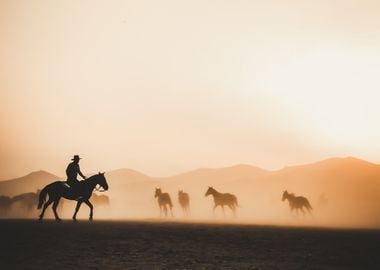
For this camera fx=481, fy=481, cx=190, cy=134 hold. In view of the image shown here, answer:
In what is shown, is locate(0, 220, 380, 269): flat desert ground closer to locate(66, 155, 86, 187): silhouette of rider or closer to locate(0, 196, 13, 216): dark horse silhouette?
locate(66, 155, 86, 187): silhouette of rider

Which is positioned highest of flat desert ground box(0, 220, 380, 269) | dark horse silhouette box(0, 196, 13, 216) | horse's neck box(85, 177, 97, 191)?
dark horse silhouette box(0, 196, 13, 216)

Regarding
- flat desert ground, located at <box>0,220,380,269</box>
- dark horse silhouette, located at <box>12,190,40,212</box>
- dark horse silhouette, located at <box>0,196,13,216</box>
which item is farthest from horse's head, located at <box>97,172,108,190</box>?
dark horse silhouette, located at <box>0,196,13,216</box>

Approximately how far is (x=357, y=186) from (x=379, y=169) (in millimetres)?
23080

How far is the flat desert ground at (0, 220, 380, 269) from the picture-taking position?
15408 mm

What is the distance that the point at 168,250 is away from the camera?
17891mm

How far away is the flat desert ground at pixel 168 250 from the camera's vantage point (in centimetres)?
1541

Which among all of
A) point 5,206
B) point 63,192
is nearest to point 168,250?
point 63,192

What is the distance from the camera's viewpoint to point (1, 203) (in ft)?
215

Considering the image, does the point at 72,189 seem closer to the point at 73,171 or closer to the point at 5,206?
the point at 73,171

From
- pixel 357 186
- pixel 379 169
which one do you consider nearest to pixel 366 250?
pixel 357 186

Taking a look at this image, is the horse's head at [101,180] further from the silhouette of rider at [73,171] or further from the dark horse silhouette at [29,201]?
the dark horse silhouette at [29,201]

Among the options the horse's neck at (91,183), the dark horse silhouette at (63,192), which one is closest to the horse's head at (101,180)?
the horse's neck at (91,183)

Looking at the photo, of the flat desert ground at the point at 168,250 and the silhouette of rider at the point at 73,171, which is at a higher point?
the silhouette of rider at the point at 73,171

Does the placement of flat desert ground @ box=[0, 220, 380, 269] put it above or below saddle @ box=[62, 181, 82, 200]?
below
